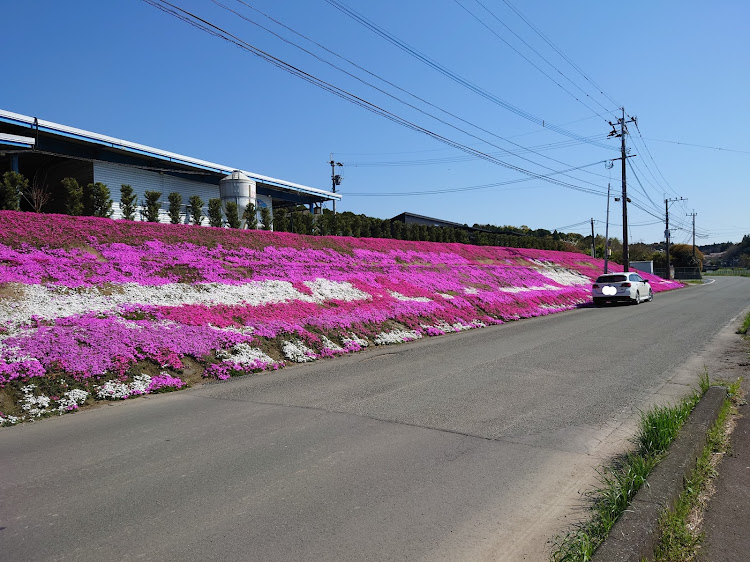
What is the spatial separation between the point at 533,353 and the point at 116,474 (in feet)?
27.1

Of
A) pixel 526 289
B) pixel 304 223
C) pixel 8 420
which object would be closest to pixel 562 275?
pixel 526 289

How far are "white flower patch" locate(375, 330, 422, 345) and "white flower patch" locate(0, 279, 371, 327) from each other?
2577mm

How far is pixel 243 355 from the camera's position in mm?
9617

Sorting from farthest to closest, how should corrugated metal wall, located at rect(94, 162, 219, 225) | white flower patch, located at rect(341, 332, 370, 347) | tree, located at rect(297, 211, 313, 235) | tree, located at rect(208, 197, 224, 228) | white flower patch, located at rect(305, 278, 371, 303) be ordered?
tree, located at rect(297, 211, 313, 235) → tree, located at rect(208, 197, 224, 228) → corrugated metal wall, located at rect(94, 162, 219, 225) → white flower patch, located at rect(305, 278, 371, 303) → white flower patch, located at rect(341, 332, 370, 347)

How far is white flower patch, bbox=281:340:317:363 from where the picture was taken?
10203 mm

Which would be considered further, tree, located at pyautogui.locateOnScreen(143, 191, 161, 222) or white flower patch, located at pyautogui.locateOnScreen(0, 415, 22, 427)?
tree, located at pyautogui.locateOnScreen(143, 191, 161, 222)

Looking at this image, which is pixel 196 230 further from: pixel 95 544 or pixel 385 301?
pixel 95 544

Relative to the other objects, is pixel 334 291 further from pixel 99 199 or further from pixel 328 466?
pixel 328 466

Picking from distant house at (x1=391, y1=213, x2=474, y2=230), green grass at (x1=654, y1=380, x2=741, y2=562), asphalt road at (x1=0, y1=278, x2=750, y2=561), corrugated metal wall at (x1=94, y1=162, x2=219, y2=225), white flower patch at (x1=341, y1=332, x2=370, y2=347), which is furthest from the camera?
distant house at (x1=391, y1=213, x2=474, y2=230)

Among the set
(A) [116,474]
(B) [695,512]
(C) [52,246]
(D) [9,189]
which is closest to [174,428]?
(A) [116,474]

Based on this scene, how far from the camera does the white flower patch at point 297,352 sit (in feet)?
33.5

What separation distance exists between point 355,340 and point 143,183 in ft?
55.2

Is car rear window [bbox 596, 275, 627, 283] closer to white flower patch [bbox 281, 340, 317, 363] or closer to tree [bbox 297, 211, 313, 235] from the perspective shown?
tree [bbox 297, 211, 313, 235]

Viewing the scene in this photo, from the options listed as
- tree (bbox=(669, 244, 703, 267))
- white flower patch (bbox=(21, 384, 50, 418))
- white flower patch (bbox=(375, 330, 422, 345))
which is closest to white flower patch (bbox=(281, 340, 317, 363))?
white flower patch (bbox=(375, 330, 422, 345))
